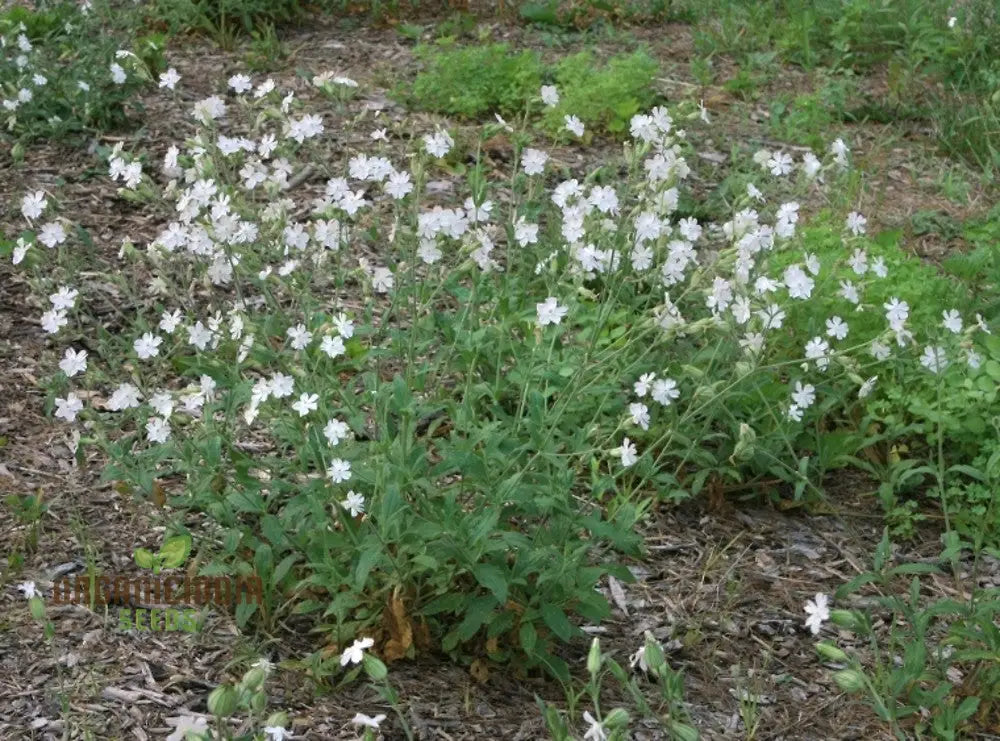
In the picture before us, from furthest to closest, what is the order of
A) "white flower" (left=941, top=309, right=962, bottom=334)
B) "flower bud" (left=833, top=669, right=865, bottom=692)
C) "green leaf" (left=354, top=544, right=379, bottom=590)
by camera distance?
"white flower" (left=941, top=309, right=962, bottom=334), "green leaf" (left=354, top=544, right=379, bottom=590), "flower bud" (left=833, top=669, right=865, bottom=692)

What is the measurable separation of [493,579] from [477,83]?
11.2 feet

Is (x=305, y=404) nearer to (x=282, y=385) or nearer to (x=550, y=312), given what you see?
(x=282, y=385)

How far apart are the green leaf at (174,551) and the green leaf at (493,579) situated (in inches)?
32.3

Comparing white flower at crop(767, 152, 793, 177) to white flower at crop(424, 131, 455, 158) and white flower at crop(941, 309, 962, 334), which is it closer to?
white flower at crop(941, 309, 962, 334)

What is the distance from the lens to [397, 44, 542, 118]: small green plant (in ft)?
18.9

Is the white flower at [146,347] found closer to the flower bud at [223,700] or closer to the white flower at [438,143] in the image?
the white flower at [438,143]

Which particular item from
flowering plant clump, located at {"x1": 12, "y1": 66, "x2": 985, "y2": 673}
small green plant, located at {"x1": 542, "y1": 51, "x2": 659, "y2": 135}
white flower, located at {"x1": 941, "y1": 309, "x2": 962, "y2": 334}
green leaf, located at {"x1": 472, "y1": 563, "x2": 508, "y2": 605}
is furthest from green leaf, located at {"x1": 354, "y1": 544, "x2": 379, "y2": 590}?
small green plant, located at {"x1": 542, "y1": 51, "x2": 659, "y2": 135}

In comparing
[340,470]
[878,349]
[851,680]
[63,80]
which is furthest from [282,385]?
[63,80]

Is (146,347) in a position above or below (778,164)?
below

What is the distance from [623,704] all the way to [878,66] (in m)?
4.55

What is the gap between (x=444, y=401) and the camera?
341 cm

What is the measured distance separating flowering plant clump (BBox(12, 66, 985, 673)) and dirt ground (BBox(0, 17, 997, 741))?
11 centimetres

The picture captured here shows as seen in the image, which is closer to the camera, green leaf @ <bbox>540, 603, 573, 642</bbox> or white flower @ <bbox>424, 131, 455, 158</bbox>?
green leaf @ <bbox>540, 603, 573, 642</bbox>

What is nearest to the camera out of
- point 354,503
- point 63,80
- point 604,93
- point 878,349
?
point 354,503
